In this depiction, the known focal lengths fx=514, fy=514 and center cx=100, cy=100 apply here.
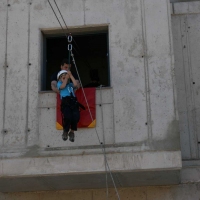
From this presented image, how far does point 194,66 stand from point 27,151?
4.32 metres

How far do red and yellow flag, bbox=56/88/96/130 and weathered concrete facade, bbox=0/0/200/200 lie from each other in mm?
111

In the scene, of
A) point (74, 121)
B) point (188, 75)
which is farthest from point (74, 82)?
point (188, 75)

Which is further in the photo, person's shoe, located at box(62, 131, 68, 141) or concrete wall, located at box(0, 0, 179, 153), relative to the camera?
concrete wall, located at box(0, 0, 179, 153)

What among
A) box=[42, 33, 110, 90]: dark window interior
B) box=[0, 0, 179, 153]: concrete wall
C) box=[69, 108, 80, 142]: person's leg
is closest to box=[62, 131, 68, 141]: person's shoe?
box=[69, 108, 80, 142]: person's leg

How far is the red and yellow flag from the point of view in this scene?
Answer: 1032 cm

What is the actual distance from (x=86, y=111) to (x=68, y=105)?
0.78 meters

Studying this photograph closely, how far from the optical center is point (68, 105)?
971 cm

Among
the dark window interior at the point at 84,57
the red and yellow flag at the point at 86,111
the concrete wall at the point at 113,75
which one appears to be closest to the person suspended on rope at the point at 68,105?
the red and yellow flag at the point at 86,111

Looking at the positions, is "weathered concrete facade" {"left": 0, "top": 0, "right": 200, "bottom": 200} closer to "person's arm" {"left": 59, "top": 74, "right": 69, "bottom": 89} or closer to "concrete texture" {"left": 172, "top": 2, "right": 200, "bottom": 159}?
"concrete texture" {"left": 172, "top": 2, "right": 200, "bottom": 159}

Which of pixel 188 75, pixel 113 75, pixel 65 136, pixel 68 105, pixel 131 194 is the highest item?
pixel 188 75

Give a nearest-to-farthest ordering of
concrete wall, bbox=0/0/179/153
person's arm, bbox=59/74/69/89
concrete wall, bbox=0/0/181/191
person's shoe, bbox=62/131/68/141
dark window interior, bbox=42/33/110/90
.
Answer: person's shoe, bbox=62/131/68/141, person's arm, bbox=59/74/69/89, concrete wall, bbox=0/0/181/191, concrete wall, bbox=0/0/179/153, dark window interior, bbox=42/33/110/90

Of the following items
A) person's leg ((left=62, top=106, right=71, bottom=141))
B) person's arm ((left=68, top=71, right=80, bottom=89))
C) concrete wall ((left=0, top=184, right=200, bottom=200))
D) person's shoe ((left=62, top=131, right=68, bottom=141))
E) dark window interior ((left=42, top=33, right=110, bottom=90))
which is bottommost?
concrete wall ((left=0, top=184, right=200, bottom=200))

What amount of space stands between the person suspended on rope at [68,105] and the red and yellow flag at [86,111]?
1.72 feet

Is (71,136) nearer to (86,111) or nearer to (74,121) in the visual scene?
(74,121)
